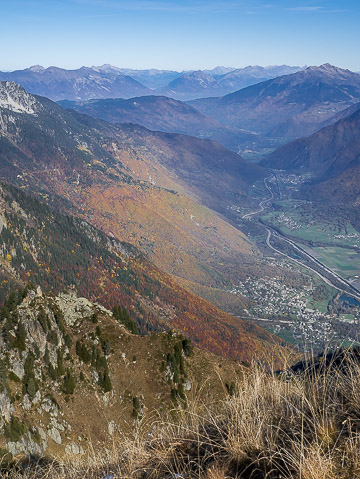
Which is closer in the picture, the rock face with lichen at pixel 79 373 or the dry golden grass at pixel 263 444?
the dry golden grass at pixel 263 444

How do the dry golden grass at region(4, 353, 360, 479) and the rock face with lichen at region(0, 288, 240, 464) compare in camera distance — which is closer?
the dry golden grass at region(4, 353, 360, 479)

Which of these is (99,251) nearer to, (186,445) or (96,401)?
(96,401)

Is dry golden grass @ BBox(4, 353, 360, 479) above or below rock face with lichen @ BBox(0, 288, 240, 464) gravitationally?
above

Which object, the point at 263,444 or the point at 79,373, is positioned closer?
the point at 263,444

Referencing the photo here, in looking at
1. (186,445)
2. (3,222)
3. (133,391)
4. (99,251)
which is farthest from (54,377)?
(99,251)
